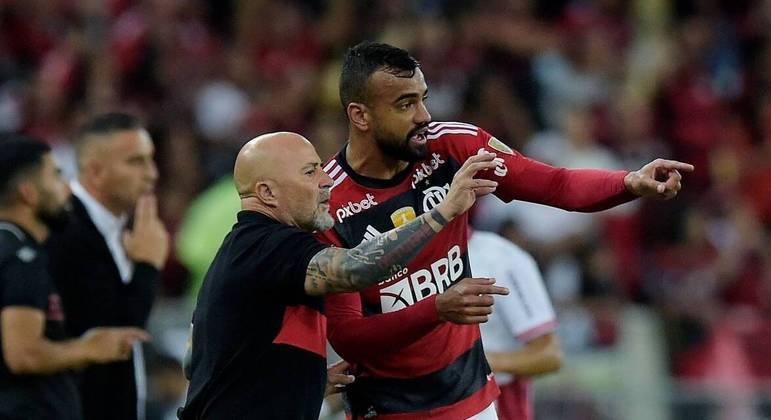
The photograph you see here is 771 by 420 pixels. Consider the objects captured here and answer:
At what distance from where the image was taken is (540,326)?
710 centimetres

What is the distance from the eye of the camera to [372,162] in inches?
236

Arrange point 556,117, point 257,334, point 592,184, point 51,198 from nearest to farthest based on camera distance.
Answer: point 257,334 < point 592,184 < point 51,198 < point 556,117

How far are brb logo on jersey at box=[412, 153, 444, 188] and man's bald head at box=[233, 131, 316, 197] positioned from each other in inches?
22.1

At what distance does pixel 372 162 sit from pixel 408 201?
0.21 metres

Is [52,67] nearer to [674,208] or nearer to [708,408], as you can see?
[674,208]

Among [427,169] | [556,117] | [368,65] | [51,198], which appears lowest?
[556,117]

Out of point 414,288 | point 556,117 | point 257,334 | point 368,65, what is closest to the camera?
point 257,334

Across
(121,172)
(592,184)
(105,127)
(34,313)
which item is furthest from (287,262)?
(105,127)

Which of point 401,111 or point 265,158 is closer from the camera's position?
point 265,158

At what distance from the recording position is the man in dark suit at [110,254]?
7184mm

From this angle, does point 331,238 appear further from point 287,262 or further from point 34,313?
point 34,313

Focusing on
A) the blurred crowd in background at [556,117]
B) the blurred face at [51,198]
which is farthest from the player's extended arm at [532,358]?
the blurred crowd in background at [556,117]

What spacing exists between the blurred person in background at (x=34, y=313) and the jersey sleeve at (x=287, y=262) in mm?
1696

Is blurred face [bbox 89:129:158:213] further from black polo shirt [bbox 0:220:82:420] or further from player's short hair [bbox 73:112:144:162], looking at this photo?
black polo shirt [bbox 0:220:82:420]
